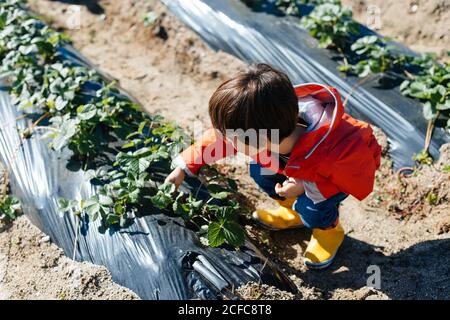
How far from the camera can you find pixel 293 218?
8.87 ft

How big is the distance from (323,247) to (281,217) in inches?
10.1

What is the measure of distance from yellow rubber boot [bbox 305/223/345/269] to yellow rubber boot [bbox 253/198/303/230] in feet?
0.47

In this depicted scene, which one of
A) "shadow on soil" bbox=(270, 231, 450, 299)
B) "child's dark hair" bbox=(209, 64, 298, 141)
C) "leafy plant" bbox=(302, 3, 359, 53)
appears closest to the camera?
"child's dark hair" bbox=(209, 64, 298, 141)

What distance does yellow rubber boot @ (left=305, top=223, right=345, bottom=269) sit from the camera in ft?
8.29

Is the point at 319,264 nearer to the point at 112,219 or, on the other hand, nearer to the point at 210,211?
the point at 210,211

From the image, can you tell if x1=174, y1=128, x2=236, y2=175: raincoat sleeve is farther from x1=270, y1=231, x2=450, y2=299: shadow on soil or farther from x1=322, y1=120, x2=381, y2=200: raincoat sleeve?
x1=270, y1=231, x2=450, y2=299: shadow on soil

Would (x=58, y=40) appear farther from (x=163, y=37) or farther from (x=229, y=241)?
(x=229, y=241)

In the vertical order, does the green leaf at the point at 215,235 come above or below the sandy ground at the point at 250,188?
above

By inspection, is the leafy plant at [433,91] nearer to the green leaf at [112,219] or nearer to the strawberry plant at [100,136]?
the strawberry plant at [100,136]

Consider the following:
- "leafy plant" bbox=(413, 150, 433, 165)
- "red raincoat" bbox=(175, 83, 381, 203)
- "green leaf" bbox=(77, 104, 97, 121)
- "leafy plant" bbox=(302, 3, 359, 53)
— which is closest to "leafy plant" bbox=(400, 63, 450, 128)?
"leafy plant" bbox=(413, 150, 433, 165)

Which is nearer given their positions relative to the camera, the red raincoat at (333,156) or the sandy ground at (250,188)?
the red raincoat at (333,156)

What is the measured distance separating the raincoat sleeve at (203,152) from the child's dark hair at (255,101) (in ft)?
1.05

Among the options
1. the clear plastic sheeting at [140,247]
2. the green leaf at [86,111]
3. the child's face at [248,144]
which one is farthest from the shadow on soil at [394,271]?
the green leaf at [86,111]

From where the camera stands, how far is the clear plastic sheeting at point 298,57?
122 inches
